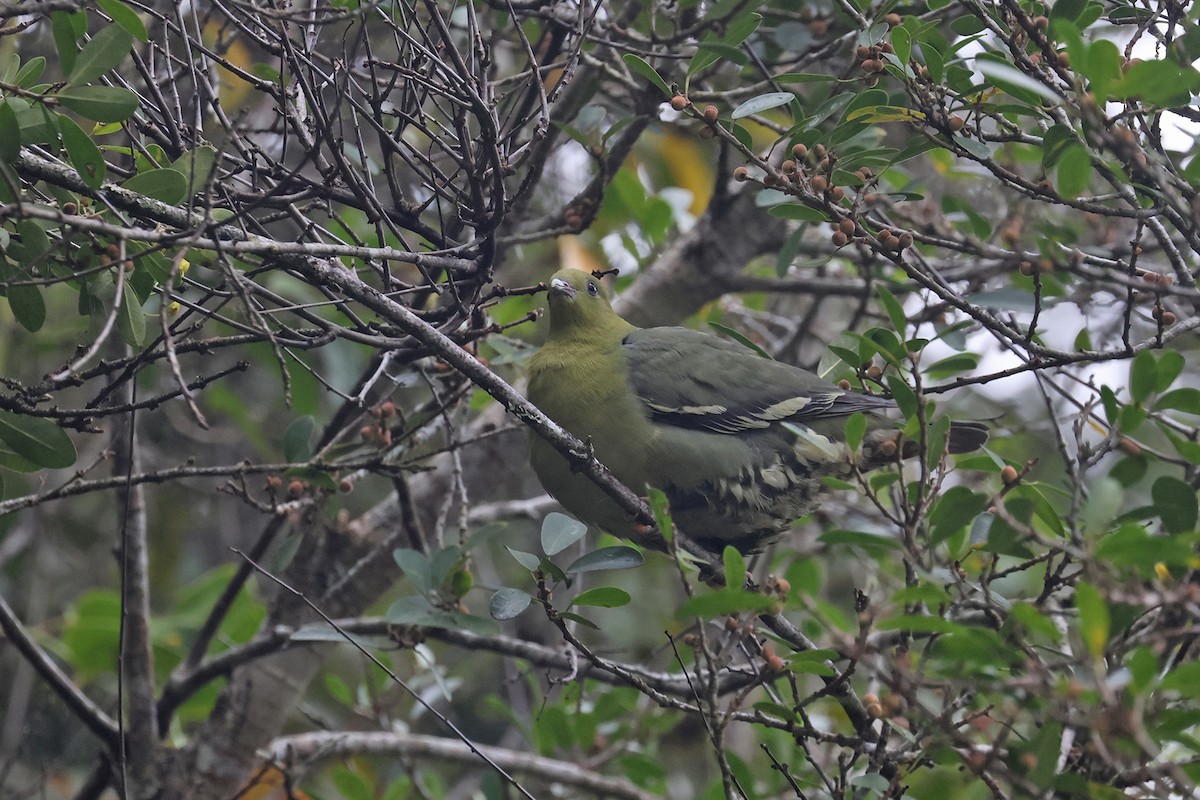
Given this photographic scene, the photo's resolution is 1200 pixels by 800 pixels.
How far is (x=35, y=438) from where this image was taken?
280 cm

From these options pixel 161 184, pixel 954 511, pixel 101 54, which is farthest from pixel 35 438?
pixel 954 511

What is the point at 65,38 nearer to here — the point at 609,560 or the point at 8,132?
the point at 8,132

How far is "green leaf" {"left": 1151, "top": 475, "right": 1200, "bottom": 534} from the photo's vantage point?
91.5 inches

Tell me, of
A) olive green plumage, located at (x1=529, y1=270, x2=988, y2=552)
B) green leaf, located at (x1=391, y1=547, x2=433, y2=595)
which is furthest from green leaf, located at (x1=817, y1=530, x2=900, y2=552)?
green leaf, located at (x1=391, y1=547, x2=433, y2=595)

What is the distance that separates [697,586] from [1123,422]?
4032mm

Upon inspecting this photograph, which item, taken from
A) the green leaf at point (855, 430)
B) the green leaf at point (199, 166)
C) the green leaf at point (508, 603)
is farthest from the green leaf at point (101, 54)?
the green leaf at point (855, 430)

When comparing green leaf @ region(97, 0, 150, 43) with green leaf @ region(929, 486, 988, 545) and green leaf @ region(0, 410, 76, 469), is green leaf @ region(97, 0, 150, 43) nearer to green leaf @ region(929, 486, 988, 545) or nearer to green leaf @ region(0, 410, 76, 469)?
green leaf @ region(0, 410, 76, 469)

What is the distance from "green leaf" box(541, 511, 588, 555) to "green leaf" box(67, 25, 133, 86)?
5.23 feet

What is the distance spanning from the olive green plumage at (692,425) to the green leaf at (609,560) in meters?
0.63

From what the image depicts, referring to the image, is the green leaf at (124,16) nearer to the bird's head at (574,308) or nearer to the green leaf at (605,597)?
the green leaf at (605,597)

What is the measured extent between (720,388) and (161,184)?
88.7 inches

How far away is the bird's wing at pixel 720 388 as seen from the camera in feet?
13.3

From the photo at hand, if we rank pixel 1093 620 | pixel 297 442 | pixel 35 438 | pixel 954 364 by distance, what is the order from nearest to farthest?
pixel 1093 620 → pixel 35 438 → pixel 954 364 → pixel 297 442

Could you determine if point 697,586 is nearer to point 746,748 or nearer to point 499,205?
point 746,748
